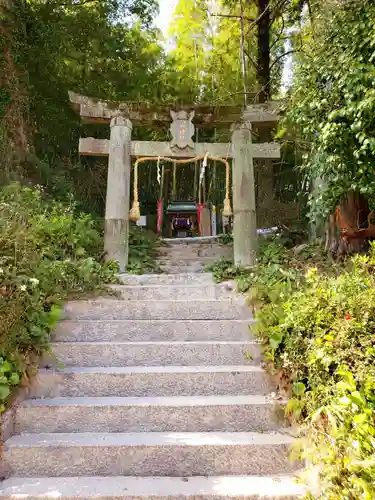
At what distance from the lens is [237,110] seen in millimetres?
7340

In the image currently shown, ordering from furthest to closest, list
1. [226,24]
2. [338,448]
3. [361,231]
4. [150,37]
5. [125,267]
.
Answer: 1. [150,37]
2. [226,24]
3. [125,267]
4. [361,231]
5. [338,448]

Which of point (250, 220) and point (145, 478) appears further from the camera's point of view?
point (250, 220)

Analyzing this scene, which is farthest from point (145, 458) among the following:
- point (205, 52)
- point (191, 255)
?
point (205, 52)

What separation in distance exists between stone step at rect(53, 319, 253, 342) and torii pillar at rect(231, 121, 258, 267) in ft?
9.84

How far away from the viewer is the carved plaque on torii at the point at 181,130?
7.30 m

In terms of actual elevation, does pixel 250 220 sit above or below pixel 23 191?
below

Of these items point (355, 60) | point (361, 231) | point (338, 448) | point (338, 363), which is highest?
point (355, 60)

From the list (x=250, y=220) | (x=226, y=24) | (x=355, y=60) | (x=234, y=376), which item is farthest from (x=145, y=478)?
(x=226, y=24)

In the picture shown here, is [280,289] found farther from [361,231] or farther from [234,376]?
[361,231]

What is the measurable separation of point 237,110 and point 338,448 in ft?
21.3

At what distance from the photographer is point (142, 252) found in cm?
773

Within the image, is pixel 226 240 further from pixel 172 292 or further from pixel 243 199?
pixel 172 292

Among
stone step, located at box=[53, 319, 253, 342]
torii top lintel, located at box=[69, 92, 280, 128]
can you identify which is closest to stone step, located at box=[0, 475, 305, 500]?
stone step, located at box=[53, 319, 253, 342]

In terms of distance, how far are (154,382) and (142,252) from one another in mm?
4680
